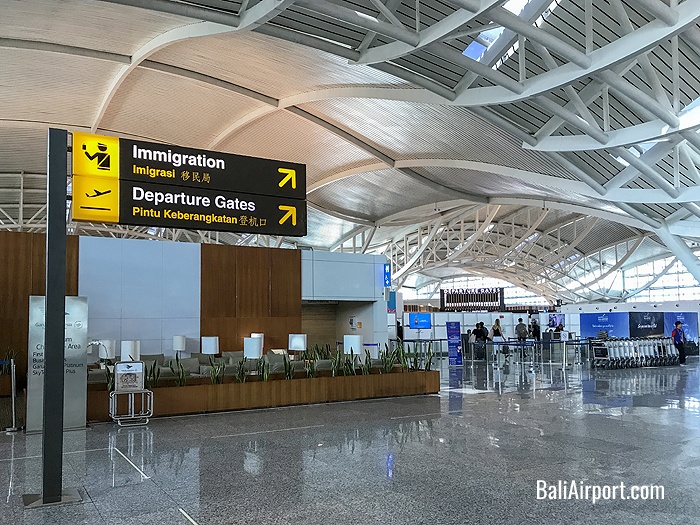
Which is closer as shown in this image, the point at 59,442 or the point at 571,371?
the point at 59,442

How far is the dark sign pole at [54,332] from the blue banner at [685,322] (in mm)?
23581

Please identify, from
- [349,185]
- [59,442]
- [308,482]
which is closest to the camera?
[59,442]

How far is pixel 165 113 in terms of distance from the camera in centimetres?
2162

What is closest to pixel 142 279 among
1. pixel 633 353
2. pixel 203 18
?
pixel 203 18

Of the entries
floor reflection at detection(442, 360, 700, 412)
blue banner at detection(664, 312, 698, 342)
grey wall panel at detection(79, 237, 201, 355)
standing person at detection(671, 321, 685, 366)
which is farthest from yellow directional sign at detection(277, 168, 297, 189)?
blue banner at detection(664, 312, 698, 342)

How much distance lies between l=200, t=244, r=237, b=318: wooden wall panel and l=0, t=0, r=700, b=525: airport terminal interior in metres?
0.06

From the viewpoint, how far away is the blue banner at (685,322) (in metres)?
24.2

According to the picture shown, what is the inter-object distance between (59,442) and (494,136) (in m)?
15.0

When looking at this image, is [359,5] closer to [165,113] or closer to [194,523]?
[194,523]

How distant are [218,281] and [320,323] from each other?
5.48 metres

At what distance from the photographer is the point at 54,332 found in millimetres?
A: 5590

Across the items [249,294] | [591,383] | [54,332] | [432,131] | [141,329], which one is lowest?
[591,383]

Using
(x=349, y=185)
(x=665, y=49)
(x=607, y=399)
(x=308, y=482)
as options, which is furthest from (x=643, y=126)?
(x=349, y=185)

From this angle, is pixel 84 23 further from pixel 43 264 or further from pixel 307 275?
pixel 307 275
